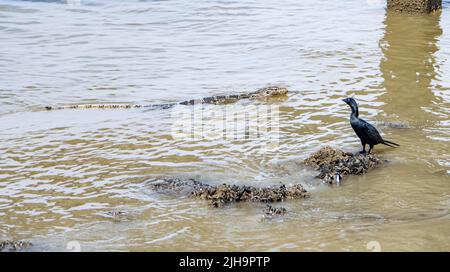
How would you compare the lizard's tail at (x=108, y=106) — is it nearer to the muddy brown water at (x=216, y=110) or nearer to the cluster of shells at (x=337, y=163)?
the muddy brown water at (x=216, y=110)

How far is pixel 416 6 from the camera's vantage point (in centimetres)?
1312

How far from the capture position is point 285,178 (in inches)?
253

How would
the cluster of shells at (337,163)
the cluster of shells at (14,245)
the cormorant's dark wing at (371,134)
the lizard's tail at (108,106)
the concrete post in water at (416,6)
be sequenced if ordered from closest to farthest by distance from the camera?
the cluster of shells at (14,245)
the cluster of shells at (337,163)
the cormorant's dark wing at (371,134)
the lizard's tail at (108,106)
the concrete post in water at (416,6)

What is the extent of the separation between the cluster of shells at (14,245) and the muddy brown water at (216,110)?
0.32 feet

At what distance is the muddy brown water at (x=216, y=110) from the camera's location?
539 centimetres

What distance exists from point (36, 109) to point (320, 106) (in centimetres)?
355

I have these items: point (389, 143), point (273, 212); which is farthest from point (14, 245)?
point (389, 143)

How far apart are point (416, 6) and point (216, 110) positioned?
6.04 metres

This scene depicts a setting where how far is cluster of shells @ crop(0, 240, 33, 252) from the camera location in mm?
5078

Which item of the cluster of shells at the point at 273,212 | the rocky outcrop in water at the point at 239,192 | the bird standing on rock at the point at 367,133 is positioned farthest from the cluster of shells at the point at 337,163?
the cluster of shells at the point at 273,212

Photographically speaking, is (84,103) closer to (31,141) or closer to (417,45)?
(31,141)

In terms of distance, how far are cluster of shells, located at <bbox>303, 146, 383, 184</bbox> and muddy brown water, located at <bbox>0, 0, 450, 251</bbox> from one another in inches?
6.1
